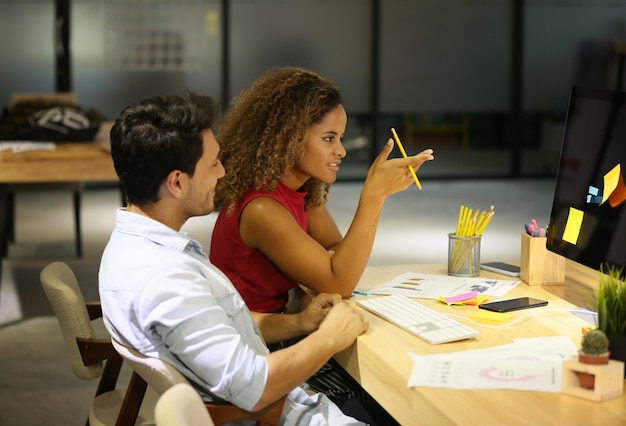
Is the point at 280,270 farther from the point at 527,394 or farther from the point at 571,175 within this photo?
the point at 527,394

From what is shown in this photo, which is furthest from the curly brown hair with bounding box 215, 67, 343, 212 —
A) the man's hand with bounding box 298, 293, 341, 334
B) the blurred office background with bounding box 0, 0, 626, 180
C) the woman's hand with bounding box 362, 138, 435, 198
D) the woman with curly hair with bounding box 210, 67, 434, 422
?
the blurred office background with bounding box 0, 0, 626, 180

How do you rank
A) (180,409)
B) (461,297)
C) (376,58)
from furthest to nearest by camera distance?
(376,58) < (461,297) < (180,409)

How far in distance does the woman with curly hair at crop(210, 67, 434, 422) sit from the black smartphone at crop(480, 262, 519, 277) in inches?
14.1

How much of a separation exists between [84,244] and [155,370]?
5.02m

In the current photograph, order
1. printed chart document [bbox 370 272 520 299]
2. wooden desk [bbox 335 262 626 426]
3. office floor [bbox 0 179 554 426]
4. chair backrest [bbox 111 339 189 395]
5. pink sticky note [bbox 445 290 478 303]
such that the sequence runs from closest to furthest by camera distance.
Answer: wooden desk [bbox 335 262 626 426] < chair backrest [bbox 111 339 189 395] < pink sticky note [bbox 445 290 478 303] < printed chart document [bbox 370 272 520 299] < office floor [bbox 0 179 554 426]

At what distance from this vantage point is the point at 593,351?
157cm

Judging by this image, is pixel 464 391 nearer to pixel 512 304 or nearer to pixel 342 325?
pixel 342 325

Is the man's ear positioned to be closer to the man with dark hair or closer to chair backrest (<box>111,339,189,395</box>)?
the man with dark hair

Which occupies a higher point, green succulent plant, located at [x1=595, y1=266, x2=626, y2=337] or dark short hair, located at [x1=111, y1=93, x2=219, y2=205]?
dark short hair, located at [x1=111, y1=93, x2=219, y2=205]

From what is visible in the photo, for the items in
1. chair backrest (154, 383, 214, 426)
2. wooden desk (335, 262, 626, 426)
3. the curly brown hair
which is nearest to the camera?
chair backrest (154, 383, 214, 426)

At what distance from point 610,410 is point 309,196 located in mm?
1402

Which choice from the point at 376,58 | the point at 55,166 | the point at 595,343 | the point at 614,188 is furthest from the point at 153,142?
the point at 376,58

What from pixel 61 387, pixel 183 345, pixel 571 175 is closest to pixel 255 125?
pixel 571 175

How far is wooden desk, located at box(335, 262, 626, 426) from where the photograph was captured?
4.96ft
